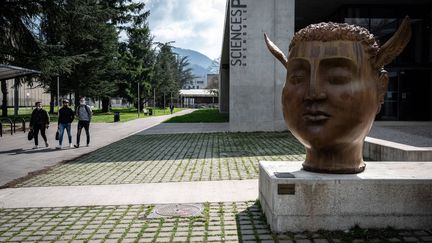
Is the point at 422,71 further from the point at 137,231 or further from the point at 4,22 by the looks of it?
the point at 4,22

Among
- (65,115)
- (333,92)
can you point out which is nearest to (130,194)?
(333,92)

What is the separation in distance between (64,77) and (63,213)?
37572 mm

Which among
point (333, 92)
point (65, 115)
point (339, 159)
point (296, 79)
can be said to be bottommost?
point (339, 159)

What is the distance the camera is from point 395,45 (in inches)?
201

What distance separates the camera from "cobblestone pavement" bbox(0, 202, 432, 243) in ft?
16.5

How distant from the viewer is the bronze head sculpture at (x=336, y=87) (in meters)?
5.07

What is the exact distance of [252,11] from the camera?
2058 cm

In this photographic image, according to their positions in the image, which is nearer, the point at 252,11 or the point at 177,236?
the point at 177,236

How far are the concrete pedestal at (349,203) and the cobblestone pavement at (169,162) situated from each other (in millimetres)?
3586

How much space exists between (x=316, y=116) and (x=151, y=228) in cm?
265

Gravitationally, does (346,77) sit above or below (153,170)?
above

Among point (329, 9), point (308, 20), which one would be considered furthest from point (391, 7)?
point (308, 20)

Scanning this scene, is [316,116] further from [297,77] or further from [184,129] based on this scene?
[184,129]

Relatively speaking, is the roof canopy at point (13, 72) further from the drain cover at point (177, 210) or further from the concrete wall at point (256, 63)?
the drain cover at point (177, 210)
